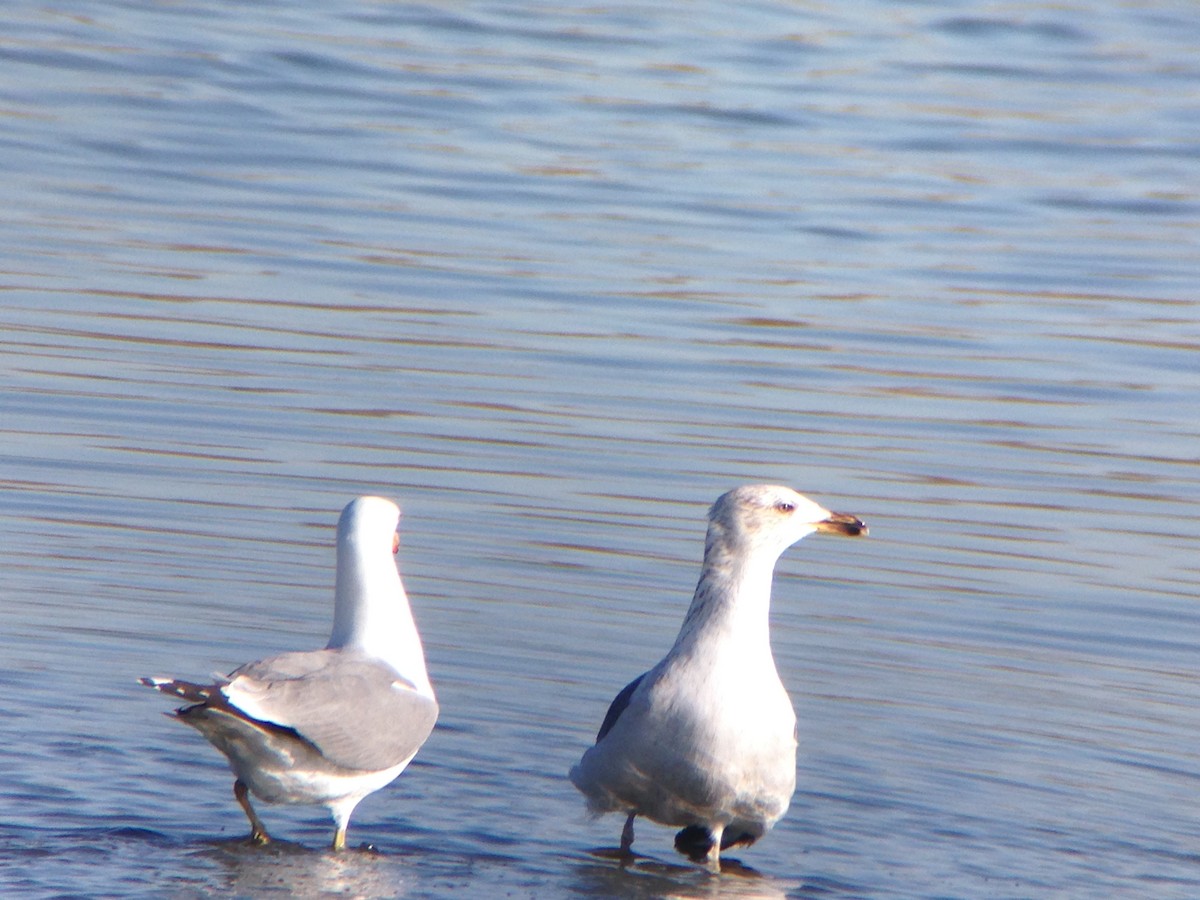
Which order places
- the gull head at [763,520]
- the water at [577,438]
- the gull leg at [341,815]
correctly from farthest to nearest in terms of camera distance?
the water at [577,438], the gull head at [763,520], the gull leg at [341,815]

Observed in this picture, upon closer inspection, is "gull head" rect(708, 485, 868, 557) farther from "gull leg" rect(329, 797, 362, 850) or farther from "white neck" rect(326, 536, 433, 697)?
"gull leg" rect(329, 797, 362, 850)

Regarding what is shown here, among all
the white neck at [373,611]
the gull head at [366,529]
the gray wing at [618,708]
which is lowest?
the gray wing at [618,708]

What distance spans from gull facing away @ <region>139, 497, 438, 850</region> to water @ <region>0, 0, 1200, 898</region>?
30 centimetres

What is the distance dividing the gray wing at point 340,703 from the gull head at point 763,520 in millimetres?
1142

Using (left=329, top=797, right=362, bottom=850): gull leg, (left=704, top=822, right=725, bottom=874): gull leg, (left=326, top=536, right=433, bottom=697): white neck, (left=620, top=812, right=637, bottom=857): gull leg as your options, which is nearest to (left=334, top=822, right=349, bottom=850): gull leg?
(left=329, top=797, right=362, bottom=850): gull leg

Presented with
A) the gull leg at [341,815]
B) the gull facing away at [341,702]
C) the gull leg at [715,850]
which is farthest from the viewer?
the gull leg at [715,850]

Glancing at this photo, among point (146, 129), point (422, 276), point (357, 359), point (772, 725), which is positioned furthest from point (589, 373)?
point (146, 129)

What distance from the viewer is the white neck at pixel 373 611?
7.12m

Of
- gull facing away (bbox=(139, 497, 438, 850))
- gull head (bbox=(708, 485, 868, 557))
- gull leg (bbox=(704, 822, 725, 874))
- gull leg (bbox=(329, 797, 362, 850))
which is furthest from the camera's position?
gull leg (bbox=(704, 822, 725, 874))

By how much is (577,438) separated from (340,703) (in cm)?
548

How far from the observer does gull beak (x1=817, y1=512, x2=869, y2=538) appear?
7102mm

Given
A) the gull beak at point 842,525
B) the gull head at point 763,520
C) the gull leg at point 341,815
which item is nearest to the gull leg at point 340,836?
the gull leg at point 341,815

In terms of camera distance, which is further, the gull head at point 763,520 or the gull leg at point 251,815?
the gull head at point 763,520

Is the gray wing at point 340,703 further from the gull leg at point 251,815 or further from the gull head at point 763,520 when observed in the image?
the gull head at point 763,520
